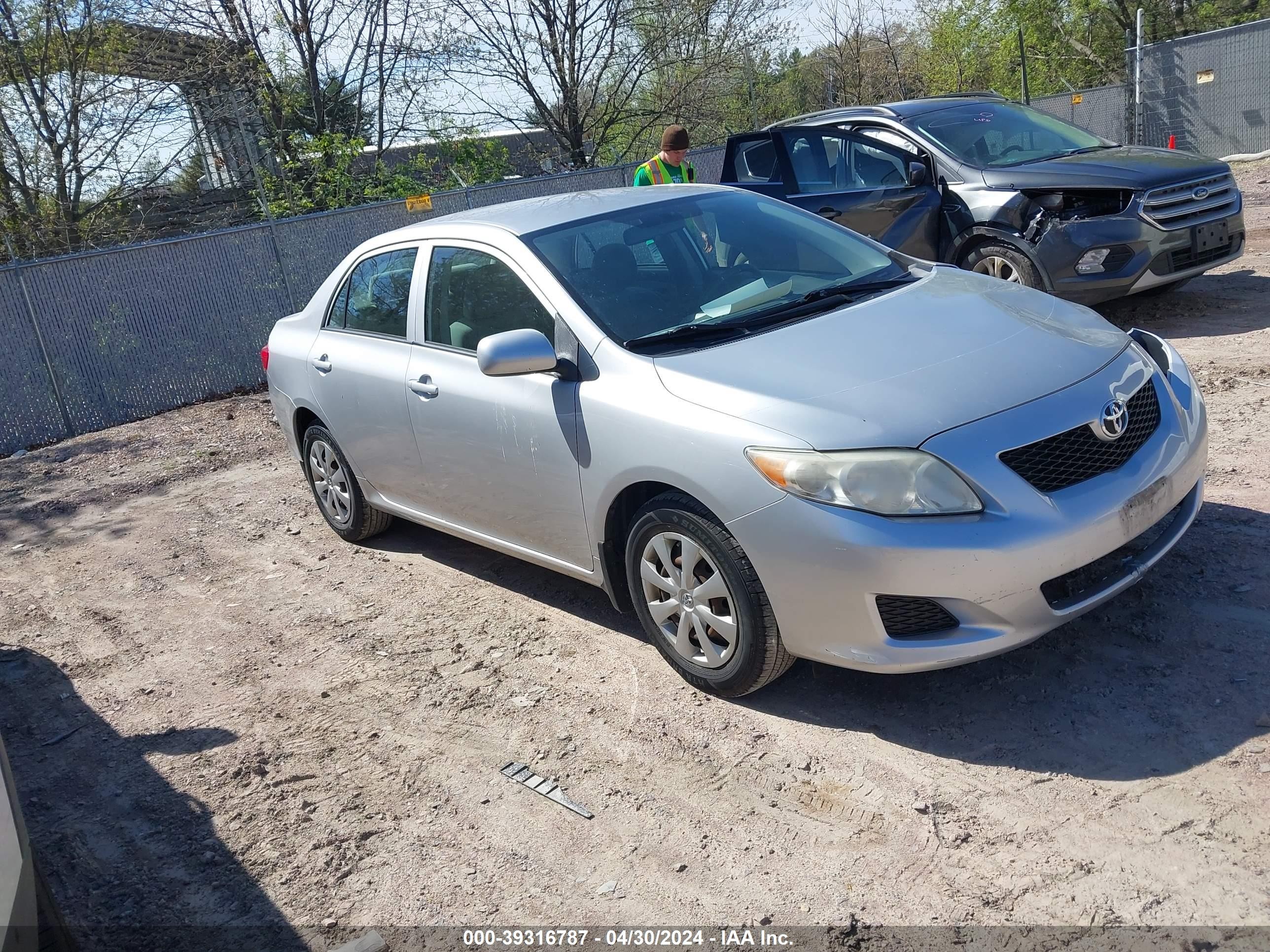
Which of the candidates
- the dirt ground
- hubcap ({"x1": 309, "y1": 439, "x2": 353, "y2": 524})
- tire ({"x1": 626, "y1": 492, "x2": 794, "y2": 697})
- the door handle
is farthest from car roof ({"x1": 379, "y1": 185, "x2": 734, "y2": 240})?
the dirt ground

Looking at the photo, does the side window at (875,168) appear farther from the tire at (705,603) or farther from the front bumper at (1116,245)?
the tire at (705,603)

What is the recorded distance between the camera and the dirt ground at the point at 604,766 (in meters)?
2.85

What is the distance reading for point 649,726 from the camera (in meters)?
3.74

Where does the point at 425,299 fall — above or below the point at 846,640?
above

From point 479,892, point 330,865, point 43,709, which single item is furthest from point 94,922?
point 43,709

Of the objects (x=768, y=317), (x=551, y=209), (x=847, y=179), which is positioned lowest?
(x=768, y=317)

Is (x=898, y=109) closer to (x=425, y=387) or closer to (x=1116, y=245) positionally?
(x=1116, y=245)

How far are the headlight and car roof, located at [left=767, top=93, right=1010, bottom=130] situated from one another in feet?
20.7

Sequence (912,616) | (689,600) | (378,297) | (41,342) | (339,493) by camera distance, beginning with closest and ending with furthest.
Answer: (912,616) → (689,600) → (378,297) → (339,493) → (41,342)

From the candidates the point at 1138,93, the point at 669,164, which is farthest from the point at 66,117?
the point at 1138,93

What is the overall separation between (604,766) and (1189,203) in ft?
20.7

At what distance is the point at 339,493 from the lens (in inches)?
234

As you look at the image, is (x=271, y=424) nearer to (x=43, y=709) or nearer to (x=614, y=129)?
(x=43, y=709)

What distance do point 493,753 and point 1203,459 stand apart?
8.93 feet
